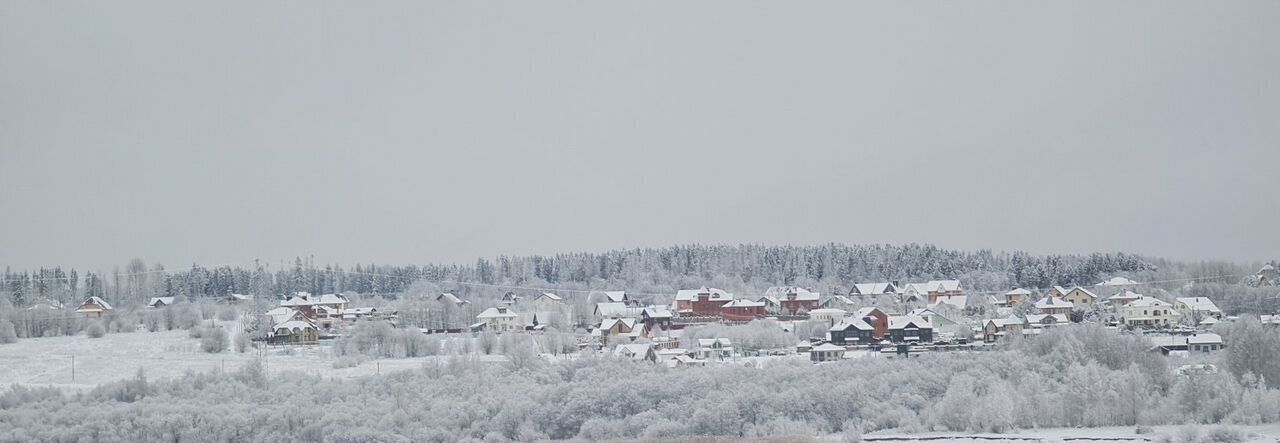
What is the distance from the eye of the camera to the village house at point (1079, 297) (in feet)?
210

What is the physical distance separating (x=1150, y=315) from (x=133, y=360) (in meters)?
45.7

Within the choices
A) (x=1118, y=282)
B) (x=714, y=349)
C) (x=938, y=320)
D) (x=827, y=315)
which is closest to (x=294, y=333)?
(x=714, y=349)

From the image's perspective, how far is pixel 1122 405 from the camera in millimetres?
33375

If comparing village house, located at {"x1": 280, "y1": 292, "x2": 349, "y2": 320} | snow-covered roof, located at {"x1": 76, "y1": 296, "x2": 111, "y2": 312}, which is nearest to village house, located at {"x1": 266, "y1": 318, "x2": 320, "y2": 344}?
village house, located at {"x1": 280, "y1": 292, "x2": 349, "y2": 320}

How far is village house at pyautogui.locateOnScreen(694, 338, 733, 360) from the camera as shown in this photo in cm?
4744

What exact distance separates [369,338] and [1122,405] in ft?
101

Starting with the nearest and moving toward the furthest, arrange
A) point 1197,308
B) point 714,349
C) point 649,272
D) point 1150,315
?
1. point 714,349
2. point 1150,315
3. point 1197,308
4. point 649,272

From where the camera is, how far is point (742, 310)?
66.9 meters

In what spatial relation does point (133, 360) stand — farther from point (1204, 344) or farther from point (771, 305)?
point (1204, 344)

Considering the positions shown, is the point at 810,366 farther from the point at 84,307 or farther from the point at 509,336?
the point at 84,307

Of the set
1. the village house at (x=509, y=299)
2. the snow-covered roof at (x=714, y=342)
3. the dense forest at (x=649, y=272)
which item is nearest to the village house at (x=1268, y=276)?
the dense forest at (x=649, y=272)

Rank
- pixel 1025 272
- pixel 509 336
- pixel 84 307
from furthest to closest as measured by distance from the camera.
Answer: pixel 1025 272
pixel 84 307
pixel 509 336

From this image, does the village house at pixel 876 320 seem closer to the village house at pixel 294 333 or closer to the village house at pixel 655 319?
the village house at pixel 655 319

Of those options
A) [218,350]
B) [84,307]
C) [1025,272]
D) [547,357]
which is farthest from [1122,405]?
[84,307]
